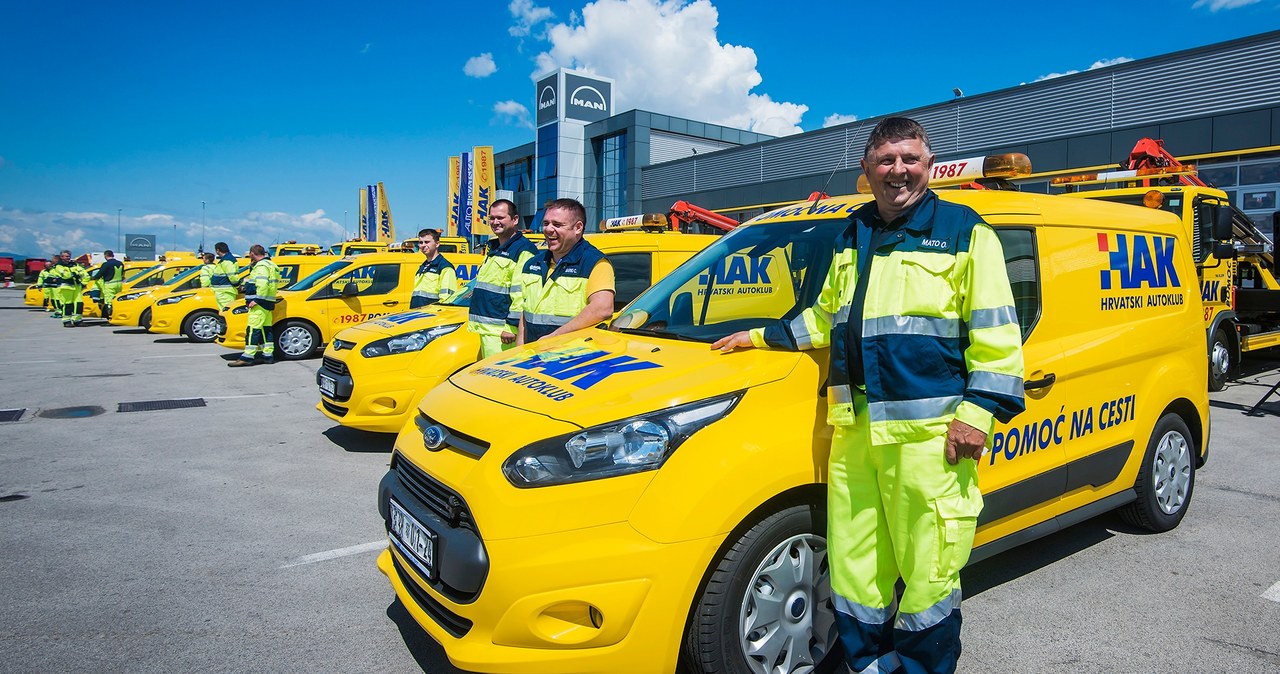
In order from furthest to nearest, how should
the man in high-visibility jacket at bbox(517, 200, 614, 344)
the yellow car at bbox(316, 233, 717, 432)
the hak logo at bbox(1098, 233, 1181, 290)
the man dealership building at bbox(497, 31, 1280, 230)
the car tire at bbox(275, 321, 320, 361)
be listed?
the man dealership building at bbox(497, 31, 1280, 230), the car tire at bbox(275, 321, 320, 361), the yellow car at bbox(316, 233, 717, 432), the man in high-visibility jacket at bbox(517, 200, 614, 344), the hak logo at bbox(1098, 233, 1181, 290)

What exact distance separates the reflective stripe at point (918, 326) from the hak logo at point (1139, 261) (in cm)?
172

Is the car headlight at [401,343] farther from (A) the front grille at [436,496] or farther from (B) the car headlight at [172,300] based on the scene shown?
(B) the car headlight at [172,300]

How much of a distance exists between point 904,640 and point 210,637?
107 inches

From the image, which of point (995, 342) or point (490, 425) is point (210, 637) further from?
point (995, 342)

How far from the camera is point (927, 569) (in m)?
2.32

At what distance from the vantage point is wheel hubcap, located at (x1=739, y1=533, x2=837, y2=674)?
8.14 ft

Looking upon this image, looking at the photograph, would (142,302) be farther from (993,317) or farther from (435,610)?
(993,317)

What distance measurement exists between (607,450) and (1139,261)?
10.2 feet

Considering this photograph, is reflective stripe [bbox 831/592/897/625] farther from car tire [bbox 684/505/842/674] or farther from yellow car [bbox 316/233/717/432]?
yellow car [bbox 316/233/717/432]

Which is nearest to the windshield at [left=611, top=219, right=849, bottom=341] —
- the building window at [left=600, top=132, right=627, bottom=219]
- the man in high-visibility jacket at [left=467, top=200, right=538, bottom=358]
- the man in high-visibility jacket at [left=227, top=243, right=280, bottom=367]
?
the man in high-visibility jacket at [left=467, top=200, right=538, bottom=358]

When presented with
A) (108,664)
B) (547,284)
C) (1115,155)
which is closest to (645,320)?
(547,284)

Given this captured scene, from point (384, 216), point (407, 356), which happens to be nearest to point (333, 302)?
point (407, 356)

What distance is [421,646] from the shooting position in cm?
304

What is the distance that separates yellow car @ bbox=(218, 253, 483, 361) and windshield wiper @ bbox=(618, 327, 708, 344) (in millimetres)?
8302
